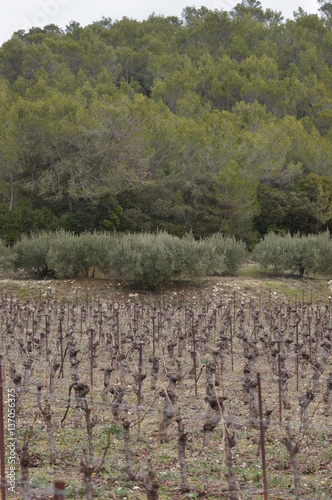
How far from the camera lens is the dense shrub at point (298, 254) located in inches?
934

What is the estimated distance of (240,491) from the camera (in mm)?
5020

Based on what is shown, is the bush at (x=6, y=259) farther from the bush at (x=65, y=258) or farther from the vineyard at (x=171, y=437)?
the vineyard at (x=171, y=437)

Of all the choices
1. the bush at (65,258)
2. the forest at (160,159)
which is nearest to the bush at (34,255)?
the bush at (65,258)

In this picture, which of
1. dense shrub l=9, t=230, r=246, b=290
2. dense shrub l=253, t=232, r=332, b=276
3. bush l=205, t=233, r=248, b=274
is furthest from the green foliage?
dense shrub l=253, t=232, r=332, b=276

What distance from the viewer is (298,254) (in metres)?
23.7

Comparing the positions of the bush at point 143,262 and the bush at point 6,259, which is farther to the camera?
the bush at point 6,259

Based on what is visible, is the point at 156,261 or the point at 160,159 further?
the point at 160,159

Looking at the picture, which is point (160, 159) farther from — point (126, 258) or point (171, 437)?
point (171, 437)

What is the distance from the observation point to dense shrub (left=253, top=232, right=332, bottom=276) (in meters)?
23.7

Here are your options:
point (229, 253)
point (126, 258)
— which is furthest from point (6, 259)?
point (229, 253)

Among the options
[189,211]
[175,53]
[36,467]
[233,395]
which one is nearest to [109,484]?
[36,467]

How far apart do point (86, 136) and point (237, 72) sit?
27043mm

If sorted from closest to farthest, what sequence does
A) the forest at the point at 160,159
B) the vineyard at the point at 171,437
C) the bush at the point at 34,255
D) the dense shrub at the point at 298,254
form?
the vineyard at the point at 171,437
the bush at the point at 34,255
the dense shrub at the point at 298,254
the forest at the point at 160,159

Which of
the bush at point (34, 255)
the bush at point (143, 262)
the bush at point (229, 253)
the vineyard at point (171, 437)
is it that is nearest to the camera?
the vineyard at point (171, 437)
